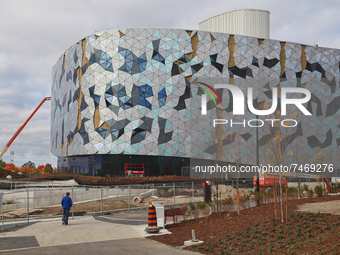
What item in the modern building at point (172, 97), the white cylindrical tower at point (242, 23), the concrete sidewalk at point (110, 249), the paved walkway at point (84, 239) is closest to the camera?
the concrete sidewalk at point (110, 249)

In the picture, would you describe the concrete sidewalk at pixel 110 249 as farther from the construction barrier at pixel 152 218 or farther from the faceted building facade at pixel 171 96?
the faceted building facade at pixel 171 96

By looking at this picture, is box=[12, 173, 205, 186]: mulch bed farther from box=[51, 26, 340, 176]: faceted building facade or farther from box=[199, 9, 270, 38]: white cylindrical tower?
box=[199, 9, 270, 38]: white cylindrical tower

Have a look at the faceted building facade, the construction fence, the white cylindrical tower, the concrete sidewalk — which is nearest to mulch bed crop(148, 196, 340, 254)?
the concrete sidewalk

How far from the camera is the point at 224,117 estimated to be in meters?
52.9

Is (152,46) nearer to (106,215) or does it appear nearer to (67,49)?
(67,49)

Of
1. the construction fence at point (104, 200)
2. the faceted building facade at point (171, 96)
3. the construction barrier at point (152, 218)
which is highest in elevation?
the faceted building facade at point (171, 96)

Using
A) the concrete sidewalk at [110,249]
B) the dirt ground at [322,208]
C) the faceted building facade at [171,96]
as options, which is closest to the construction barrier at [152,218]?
the concrete sidewalk at [110,249]

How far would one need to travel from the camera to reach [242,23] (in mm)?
61219

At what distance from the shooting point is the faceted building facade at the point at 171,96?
170 feet

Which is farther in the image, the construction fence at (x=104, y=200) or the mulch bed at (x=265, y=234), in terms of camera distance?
the construction fence at (x=104, y=200)

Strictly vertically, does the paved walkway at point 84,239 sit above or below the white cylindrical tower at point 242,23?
below

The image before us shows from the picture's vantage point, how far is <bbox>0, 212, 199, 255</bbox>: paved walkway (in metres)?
11.0

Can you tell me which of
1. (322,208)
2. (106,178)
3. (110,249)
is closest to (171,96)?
(106,178)

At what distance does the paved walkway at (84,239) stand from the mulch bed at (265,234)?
978 mm
